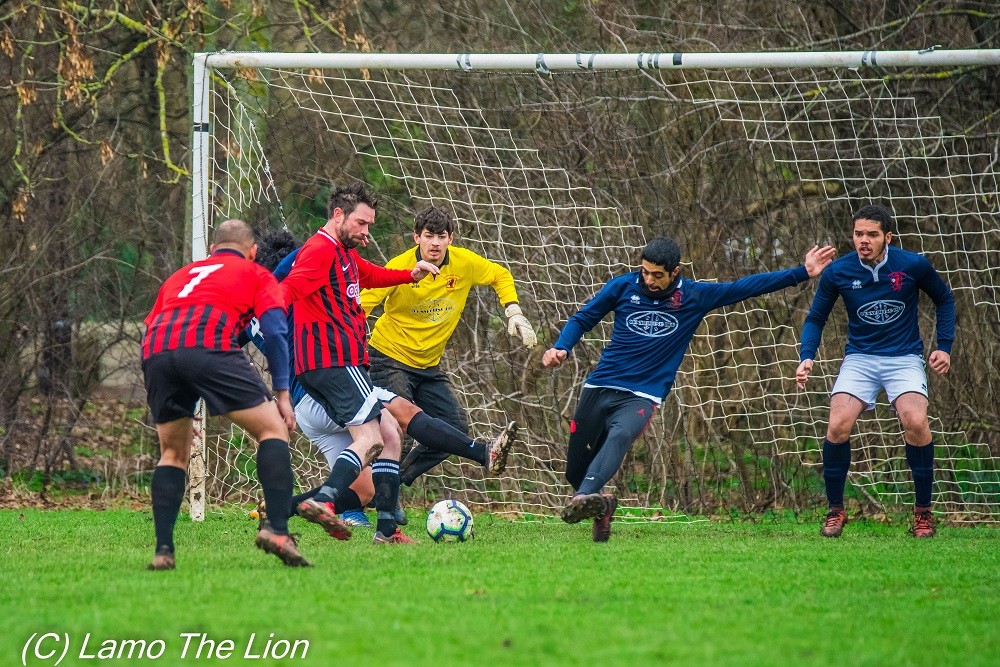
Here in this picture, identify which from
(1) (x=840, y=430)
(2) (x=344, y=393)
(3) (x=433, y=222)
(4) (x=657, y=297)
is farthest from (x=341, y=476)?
(1) (x=840, y=430)

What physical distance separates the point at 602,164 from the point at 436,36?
112 inches

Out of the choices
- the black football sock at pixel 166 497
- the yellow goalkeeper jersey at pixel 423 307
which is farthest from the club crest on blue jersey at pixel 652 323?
the black football sock at pixel 166 497

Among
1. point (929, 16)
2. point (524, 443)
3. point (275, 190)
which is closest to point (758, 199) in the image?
point (929, 16)

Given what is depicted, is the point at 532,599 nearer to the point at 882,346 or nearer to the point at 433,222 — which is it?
the point at 433,222

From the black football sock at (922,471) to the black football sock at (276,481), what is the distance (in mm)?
4005

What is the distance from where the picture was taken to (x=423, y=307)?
24.7 ft

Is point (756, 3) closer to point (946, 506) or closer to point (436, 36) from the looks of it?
point (436, 36)

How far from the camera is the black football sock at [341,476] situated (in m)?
6.07

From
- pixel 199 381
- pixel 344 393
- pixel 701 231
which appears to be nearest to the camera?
pixel 199 381

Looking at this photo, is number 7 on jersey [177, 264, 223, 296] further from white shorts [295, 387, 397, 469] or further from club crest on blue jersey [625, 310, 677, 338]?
club crest on blue jersey [625, 310, 677, 338]

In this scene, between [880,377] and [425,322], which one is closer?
[880,377]

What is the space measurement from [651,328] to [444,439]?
4.61 feet

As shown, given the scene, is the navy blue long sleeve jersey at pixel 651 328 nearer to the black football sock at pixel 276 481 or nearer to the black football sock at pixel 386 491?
the black football sock at pixel 386 491

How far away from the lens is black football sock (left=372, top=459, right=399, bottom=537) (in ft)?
22.0
